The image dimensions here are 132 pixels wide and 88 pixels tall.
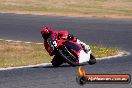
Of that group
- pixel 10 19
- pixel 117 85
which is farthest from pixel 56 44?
pixel 10 19

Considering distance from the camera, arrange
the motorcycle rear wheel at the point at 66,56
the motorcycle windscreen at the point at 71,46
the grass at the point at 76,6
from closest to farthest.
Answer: the motorcycle rear wheel at the point at 66,56
the motorcycle windscreen at the point at 71,46
the grass at the point at 76,6

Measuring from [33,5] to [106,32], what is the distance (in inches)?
729

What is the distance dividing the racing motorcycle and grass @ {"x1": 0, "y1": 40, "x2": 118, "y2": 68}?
1238 mm

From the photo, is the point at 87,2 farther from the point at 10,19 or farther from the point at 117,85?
the point at 117,85

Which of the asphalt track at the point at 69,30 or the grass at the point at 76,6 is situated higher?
the asphalt track at the point at 69,30

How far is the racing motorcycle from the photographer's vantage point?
15352 millimetres

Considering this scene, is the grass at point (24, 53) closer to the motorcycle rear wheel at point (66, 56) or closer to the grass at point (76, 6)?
the motorcycle rear wheel at point (66, 56)

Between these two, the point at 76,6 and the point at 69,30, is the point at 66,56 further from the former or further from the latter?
the point at 76,6

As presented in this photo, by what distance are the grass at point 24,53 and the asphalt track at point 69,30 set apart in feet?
3.86

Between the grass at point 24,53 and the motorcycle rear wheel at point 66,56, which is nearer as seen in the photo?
the motorcycle rear wheel at point 66,56

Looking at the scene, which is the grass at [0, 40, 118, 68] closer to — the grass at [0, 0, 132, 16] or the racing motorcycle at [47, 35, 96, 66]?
the racing motorcycle at [47, 35, 96, 66]

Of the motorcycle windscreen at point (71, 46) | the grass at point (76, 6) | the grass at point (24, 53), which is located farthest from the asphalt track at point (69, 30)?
the grass at point (76, 6)

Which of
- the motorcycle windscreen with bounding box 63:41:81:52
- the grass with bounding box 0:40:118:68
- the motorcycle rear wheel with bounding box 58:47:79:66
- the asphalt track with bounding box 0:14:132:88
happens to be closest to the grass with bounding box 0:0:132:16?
the asphalt track with bounding box 0:14:132:88

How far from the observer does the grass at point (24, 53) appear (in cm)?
1701
